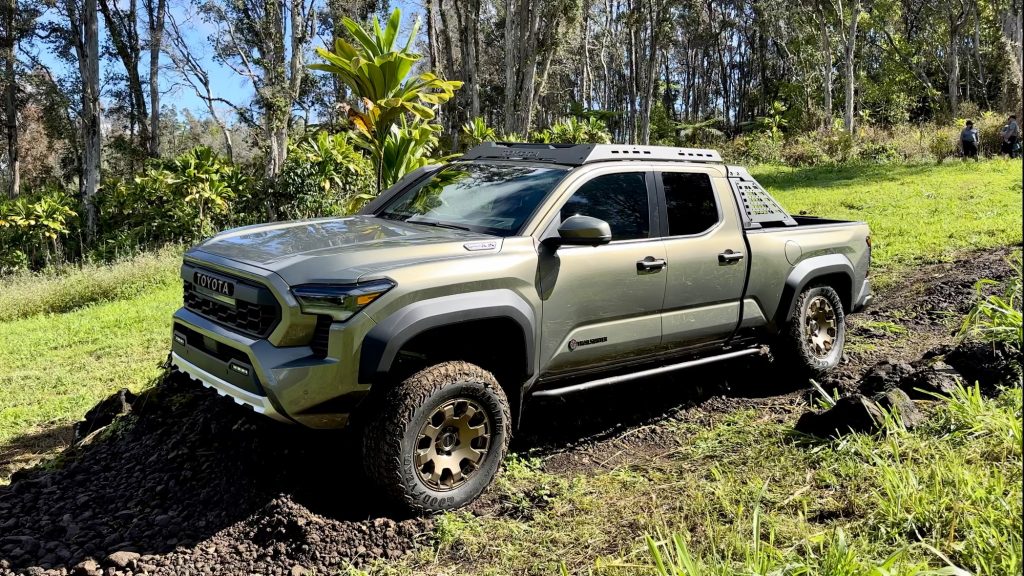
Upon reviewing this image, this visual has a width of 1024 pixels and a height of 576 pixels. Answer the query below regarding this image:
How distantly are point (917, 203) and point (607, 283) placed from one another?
457 inches

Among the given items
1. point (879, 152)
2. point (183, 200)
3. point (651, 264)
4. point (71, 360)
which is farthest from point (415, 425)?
point (879, 152)

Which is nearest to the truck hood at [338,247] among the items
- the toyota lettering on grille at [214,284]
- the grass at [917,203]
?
the toyota lettering on grille at [214,284]

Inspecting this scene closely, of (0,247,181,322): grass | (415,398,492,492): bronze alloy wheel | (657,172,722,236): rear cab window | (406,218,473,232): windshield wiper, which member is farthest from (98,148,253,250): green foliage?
(415,398,492,492): bronze alloy wheel

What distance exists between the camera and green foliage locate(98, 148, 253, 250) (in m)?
16.9

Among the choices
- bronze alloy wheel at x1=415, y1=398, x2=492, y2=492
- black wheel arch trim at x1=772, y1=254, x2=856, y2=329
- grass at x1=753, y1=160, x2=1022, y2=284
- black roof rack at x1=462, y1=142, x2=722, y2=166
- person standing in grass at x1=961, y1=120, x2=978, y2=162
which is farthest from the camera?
person standing in grass at x1=961, y1=120, x2=978, y2=162

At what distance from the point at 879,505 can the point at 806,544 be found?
51 centimetres

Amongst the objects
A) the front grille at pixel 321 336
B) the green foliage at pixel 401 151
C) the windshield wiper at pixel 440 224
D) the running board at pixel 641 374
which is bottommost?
the running board at pixel 641 374

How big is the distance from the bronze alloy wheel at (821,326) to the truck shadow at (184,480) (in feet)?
4.99

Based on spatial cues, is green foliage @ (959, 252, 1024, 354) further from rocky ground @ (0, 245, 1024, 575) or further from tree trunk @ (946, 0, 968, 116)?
tree trunk @ (946, 0, 968, 116)

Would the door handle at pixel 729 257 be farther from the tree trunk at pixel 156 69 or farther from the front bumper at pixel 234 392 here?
the tree trunk at pixel 156 69

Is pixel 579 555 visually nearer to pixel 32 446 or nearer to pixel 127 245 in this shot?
pixel 32 446

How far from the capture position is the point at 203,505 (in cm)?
387

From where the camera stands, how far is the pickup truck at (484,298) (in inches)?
137

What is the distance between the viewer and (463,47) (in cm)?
3000
